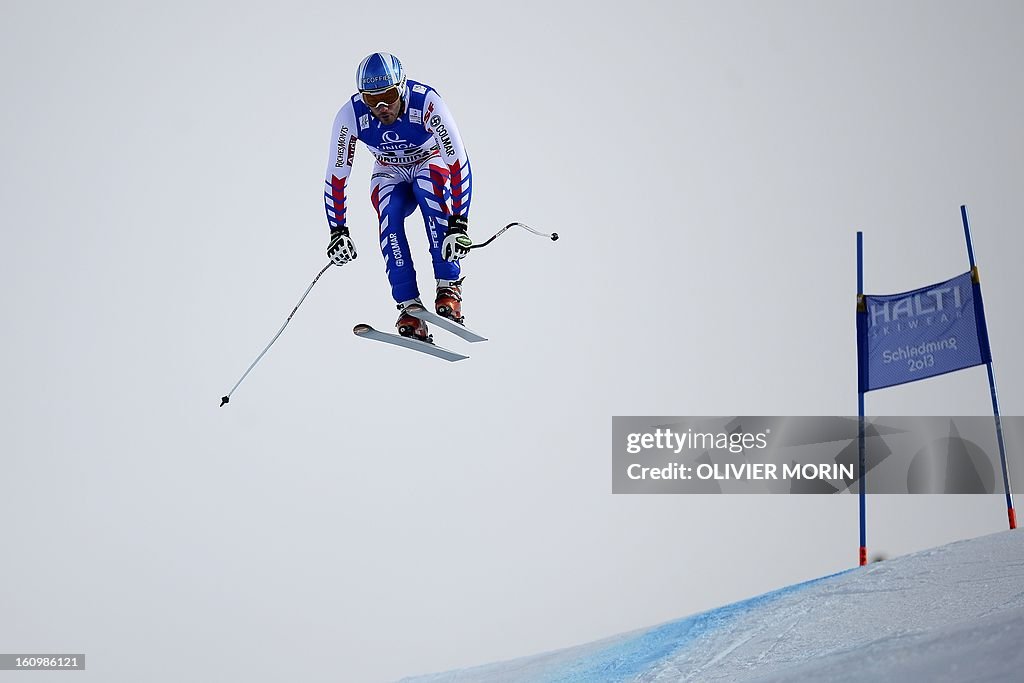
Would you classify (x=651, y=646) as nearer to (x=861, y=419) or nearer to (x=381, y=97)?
(x=861, y=419)

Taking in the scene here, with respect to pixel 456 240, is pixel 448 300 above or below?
below

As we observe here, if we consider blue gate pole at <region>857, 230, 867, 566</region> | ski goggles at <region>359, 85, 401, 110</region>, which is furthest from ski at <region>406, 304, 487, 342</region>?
blue gate pole at <region>857, 230, 867, 566</region>

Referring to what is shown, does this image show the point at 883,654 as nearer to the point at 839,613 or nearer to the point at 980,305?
the point at 839,613

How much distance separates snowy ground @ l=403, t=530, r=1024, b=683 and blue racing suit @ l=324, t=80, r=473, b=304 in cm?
360

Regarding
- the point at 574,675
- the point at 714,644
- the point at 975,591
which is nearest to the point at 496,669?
the point at 574,675

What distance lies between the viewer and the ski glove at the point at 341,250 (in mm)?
9688

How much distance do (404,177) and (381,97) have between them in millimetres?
1062

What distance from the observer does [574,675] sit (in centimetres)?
910

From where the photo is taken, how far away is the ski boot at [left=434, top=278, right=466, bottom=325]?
981 cm

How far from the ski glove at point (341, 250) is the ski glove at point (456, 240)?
869 mm

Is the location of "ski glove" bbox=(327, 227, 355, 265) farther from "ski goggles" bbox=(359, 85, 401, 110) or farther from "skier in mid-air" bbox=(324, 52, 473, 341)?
"ski goggles" bbox=(359, 85, 401, 110)

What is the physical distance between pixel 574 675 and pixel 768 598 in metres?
1.80

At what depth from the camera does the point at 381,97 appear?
9055mm

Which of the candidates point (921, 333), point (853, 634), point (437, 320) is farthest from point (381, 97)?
point (921, 333)
